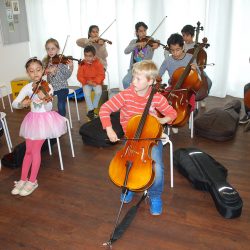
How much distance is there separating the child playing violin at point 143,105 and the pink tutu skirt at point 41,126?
65 centimetres

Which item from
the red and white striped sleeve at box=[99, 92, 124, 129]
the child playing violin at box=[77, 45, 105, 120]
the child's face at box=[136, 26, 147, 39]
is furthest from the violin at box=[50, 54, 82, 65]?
the red and white striped sleeve at box=[99, 92, 124, 129]

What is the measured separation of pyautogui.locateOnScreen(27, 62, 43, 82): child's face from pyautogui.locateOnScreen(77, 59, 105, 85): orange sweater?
56.6 inches

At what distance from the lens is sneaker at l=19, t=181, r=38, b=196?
2414 millimetres

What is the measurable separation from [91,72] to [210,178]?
2.18 meters

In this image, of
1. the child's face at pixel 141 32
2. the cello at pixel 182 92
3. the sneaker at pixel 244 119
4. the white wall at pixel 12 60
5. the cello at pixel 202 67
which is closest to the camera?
the cello at pixel 182 92

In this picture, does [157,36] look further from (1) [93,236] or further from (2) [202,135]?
(1) [93,236]

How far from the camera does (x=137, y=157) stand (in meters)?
1.84

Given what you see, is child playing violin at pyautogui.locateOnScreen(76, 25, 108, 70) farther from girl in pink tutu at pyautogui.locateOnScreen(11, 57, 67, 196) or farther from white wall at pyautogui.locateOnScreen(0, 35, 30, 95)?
girl in pink tutu at pyautogui.locateOnScreen(11, 57, 67, 196)

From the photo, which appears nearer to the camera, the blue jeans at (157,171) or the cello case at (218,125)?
the blue jeans at (157,171)

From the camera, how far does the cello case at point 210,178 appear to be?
2037mm

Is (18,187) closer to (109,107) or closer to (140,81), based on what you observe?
(109,107)

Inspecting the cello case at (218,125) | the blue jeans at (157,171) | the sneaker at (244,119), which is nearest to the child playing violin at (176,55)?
the cello case at (218,125)

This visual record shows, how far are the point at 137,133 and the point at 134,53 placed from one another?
95.7 inches

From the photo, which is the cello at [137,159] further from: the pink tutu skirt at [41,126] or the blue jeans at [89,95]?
the blue jeans at [89,95]
